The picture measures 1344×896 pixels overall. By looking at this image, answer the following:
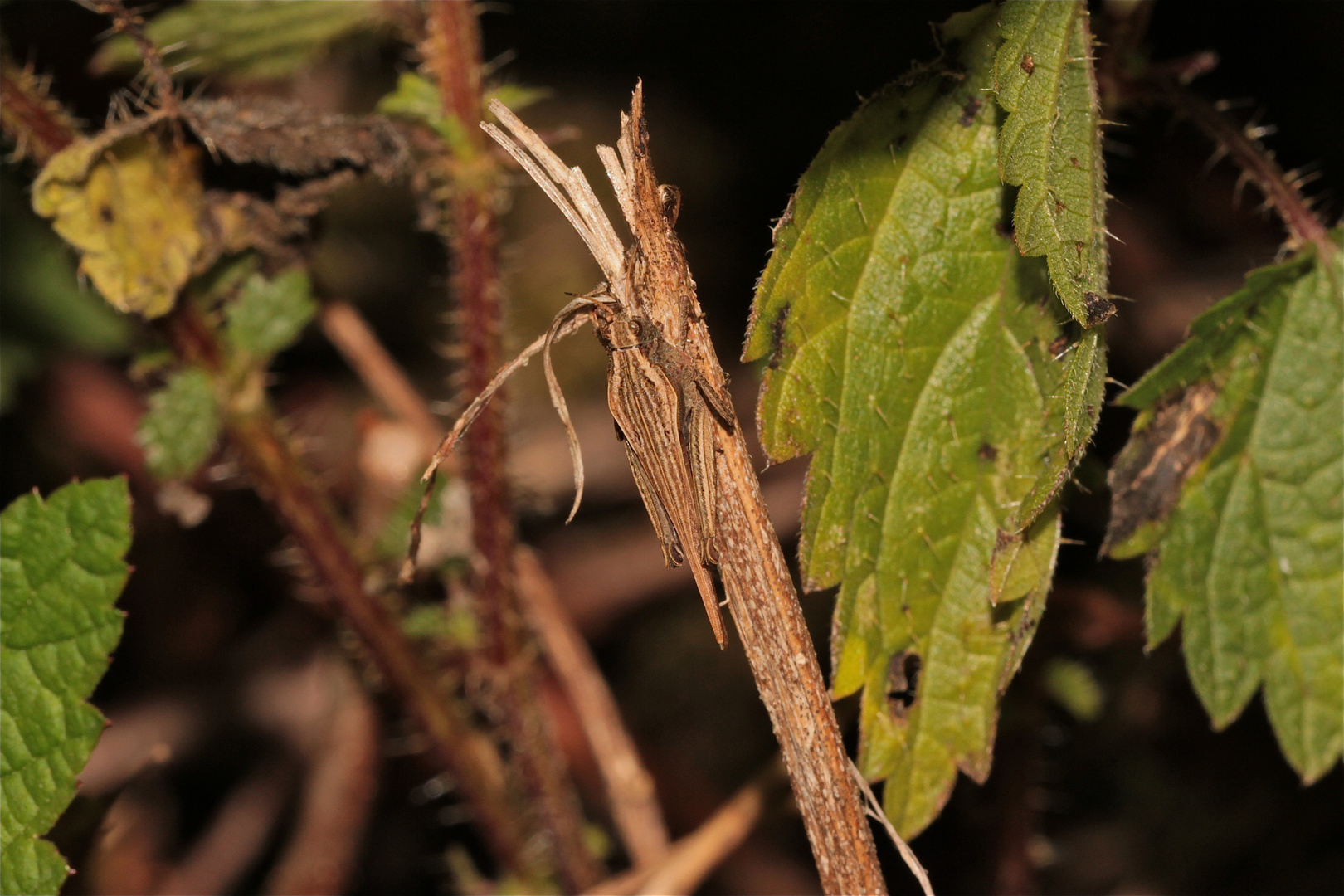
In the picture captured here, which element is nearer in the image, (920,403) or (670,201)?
(670,201)

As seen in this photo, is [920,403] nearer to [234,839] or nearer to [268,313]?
[268,313]

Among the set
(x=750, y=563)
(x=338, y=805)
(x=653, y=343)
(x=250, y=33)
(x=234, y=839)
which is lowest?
(x=234, y=839)

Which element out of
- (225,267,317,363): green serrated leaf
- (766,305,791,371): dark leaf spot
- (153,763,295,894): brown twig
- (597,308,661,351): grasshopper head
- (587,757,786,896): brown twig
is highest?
(225,267,317,363): green serrated leaf

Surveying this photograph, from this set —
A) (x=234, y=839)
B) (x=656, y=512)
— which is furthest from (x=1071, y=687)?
(x=234, y=839)

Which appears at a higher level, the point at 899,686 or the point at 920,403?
the point at 920,403

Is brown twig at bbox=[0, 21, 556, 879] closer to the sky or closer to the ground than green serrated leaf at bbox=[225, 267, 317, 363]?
closer to the ground

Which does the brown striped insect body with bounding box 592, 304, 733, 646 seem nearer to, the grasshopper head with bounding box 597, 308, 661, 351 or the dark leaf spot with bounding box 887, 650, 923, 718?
the grasshopper head with bounding box 597, 308, 661, 351

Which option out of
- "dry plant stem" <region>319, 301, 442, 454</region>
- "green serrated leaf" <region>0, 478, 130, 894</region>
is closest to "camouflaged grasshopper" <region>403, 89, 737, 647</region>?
"green serrated leaf" <region>0, 478, 130, 894</region>
